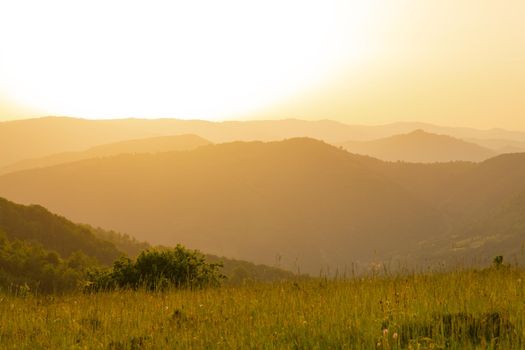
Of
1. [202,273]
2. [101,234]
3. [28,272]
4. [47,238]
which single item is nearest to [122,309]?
[202,273]

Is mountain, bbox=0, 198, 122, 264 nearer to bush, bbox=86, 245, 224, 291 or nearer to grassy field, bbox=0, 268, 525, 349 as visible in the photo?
bush, bbox=86, 245, 224, 291

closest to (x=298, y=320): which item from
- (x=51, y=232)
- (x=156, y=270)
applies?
(x=156, y=270)

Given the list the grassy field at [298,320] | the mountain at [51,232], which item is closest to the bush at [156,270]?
the grassy field at [298,320]

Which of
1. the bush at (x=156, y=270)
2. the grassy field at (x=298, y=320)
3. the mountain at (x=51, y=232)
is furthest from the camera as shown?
the mountain at (x=51, y=232)

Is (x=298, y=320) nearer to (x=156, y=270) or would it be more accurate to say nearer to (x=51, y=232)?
(x=156, y=270)

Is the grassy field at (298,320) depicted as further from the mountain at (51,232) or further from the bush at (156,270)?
the mountain at (51,232)

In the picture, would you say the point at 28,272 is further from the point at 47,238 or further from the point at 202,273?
the point at 47,238

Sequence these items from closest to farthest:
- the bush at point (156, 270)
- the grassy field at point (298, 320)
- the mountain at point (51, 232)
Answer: the grassy field at point (298, 320), the bush at point (156, 270), the mountain at point (51, 232)

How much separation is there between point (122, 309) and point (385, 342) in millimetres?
5646

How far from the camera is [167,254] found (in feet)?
58.6

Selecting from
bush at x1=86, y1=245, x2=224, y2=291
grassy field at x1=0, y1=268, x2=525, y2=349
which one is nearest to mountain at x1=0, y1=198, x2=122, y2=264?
bush at x1=86, y1=245, x2=224, y2=291

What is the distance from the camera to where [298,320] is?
712cm

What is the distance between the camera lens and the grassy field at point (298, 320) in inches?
241

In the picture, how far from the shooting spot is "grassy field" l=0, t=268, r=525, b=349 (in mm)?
6125
